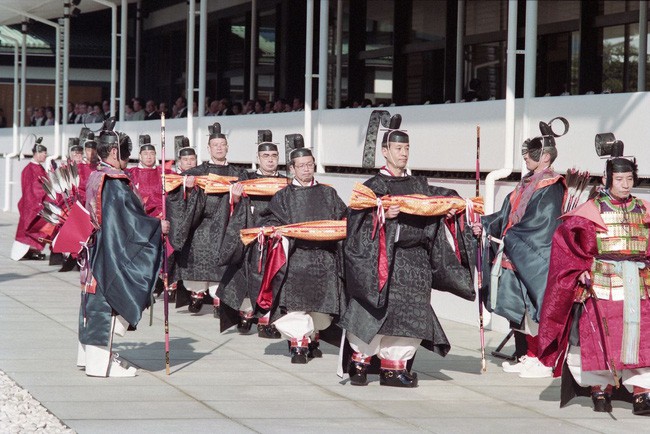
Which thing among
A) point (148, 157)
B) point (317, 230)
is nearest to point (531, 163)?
point (317, 230)

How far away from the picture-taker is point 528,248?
9242mm

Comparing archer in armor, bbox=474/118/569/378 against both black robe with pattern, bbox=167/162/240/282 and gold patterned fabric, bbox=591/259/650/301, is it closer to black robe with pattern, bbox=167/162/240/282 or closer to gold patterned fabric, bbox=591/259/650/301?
gold patterned fabric, bbox=591/259/650/301

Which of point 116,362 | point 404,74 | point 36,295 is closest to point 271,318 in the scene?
point 116,362

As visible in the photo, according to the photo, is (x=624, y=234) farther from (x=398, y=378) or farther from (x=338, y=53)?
(x=338, y=53)

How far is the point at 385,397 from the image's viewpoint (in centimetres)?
819

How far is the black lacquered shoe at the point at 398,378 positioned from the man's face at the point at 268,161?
3054 millimetres

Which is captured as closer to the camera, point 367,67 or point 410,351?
point 410,351

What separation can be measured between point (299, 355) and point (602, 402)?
2.53 m

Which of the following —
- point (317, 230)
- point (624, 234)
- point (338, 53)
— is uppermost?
point (338, 53)

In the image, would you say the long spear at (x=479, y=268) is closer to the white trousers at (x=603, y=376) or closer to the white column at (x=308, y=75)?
the white trousers at (x=603, y=376)

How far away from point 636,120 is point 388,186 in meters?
2.55

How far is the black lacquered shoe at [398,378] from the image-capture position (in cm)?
856

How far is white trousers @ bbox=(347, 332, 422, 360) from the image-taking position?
28.3 feet

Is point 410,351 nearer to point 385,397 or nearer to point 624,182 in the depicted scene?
point 385,397
